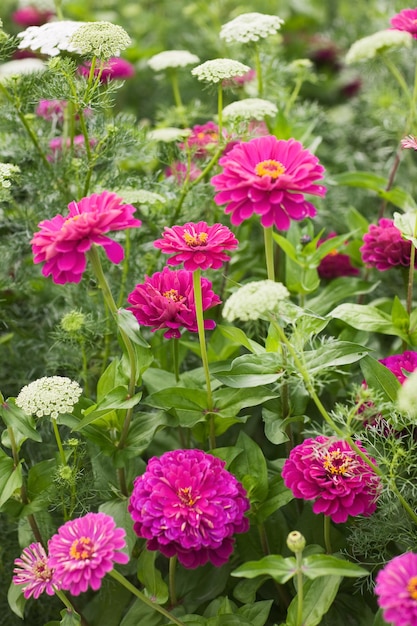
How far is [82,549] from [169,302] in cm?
27

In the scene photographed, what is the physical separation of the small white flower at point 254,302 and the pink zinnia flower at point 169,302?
16cm

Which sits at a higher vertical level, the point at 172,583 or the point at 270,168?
the point at 270,168

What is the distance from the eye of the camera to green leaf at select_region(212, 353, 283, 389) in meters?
0.78

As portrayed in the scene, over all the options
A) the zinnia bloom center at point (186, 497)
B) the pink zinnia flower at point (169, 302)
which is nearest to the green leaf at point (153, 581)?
the zinnia bloom center at point (186, 497)

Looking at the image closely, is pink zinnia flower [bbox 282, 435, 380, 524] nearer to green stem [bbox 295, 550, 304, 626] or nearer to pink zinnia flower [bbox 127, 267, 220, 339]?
green stem [bbox 295, 550, 304, 626]

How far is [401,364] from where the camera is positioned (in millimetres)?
829

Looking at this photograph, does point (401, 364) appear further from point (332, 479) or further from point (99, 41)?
point (99, 41)

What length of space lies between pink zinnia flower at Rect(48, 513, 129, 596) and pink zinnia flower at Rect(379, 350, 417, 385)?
0.36m

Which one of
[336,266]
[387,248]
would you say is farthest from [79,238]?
[336,266]

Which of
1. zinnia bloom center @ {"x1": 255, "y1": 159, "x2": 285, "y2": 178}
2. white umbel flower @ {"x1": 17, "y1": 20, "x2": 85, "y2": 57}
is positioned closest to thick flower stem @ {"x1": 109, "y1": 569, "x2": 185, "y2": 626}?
zinnia bloom center @ {"x1": 255, "y1": 159, "x2": 285, "y2": 178}

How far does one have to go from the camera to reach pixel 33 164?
111cm

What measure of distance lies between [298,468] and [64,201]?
0.56 meters

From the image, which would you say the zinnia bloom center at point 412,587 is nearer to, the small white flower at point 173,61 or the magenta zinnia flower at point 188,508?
the magenta zinnia flower at point 188,508

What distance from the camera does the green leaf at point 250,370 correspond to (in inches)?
30.6
